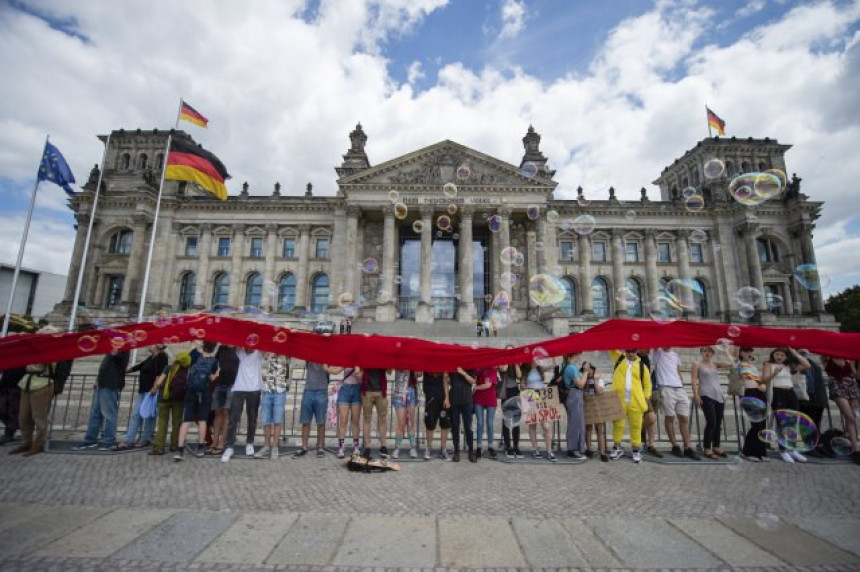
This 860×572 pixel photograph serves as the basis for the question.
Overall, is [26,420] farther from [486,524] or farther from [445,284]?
[445,284]

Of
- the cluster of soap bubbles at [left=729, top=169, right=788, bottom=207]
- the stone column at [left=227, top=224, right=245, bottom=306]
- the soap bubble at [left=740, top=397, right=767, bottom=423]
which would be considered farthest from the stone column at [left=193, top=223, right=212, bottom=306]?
the soap bubble at [left=740, top=397, right=767, bottom=423]

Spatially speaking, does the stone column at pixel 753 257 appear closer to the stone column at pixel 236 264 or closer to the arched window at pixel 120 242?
the stone column at pixel 236 264

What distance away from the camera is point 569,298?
38969 millimetres

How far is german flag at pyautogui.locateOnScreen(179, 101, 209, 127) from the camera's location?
23.7 meters

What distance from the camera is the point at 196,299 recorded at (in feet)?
125

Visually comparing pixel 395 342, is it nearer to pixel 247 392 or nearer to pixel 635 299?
pixel 247 392

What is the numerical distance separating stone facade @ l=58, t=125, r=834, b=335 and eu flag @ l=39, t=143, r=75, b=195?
1689 centimetres

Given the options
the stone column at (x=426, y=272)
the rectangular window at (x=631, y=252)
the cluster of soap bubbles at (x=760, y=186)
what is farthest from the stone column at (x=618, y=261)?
the cluster of soap bubbles at (x=760, y=186)

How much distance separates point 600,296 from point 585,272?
310 centimetres

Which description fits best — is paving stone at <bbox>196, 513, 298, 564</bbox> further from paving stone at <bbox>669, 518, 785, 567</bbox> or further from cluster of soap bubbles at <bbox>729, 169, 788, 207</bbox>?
Answer: cluster of soap bubbles at <bbox>729, 169, 788, 207</bbox>

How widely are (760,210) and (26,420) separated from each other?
172 feet

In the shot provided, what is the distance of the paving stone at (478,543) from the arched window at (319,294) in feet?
115

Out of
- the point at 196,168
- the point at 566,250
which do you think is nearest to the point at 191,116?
the point at 196,168

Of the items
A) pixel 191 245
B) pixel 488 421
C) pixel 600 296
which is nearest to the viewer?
pixel 488 421
